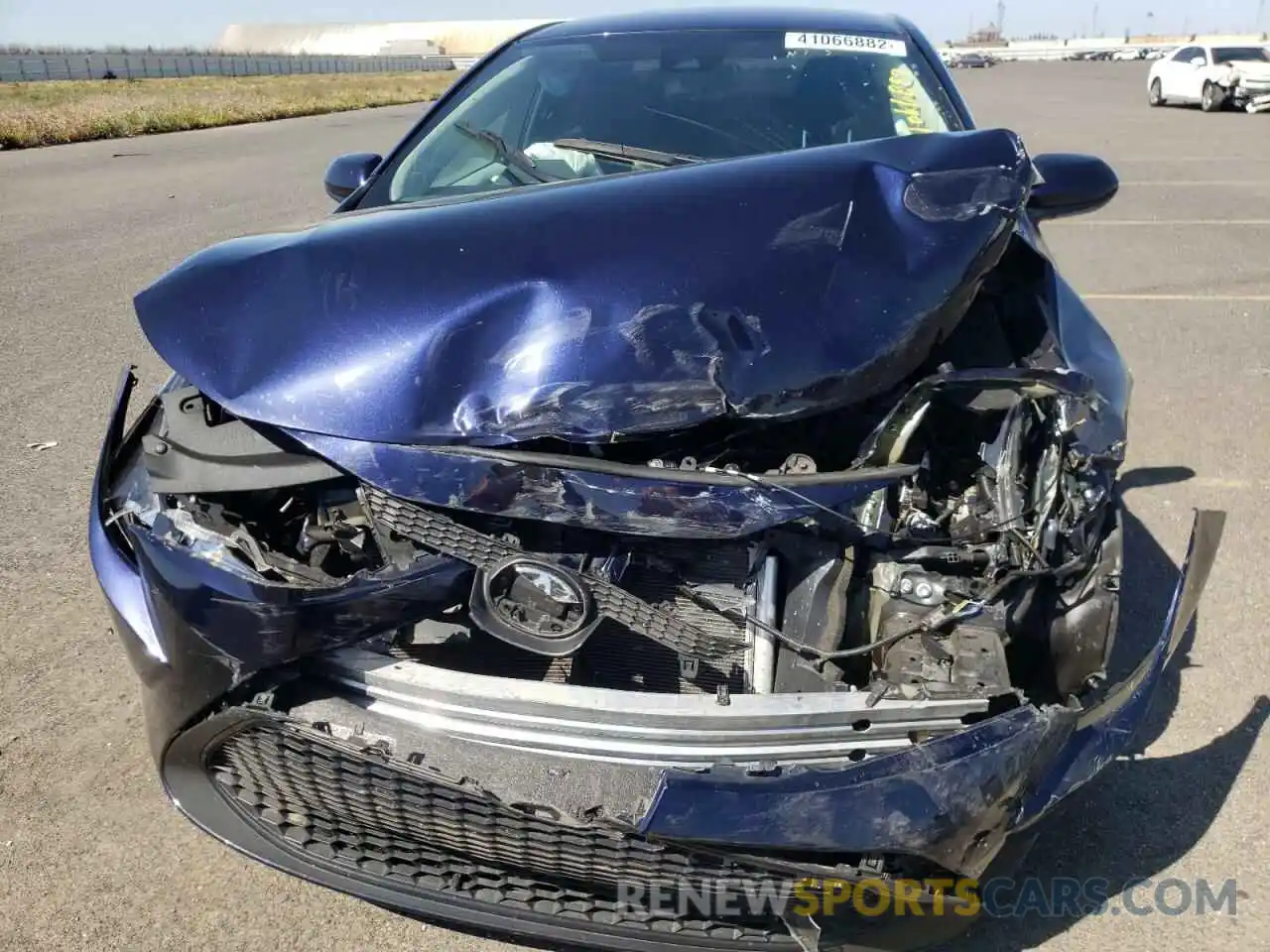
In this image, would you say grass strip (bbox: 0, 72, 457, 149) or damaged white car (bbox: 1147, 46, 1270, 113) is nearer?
grass strip (bbox: 0, 72, 457, 149)

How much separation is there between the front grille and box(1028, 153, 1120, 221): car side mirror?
2293 mm

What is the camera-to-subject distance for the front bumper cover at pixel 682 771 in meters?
1.65

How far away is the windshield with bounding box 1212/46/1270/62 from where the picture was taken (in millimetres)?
20891

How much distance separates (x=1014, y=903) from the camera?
7.36 feet

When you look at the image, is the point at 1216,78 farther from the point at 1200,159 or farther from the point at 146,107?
the point at 146,107

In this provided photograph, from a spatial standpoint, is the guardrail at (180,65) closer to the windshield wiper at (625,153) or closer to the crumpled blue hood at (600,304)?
the windshield wiper at (625,153)

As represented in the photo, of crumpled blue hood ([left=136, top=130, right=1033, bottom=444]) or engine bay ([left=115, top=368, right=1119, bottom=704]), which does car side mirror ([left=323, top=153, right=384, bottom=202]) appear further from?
engine bay ([left=115, top=368, right=1119, bottom=704])

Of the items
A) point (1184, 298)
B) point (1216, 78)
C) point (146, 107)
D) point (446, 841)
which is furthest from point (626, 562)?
point (146, 107)

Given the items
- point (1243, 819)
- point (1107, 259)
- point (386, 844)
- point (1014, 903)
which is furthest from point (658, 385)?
point (1107, 259)

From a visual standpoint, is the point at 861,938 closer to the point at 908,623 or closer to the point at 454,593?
the point at 908,623

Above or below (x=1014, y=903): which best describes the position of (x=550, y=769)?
above

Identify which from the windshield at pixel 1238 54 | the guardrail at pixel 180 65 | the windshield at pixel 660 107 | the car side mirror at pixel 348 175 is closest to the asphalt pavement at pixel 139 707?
the car side mirror at pixel 348 175

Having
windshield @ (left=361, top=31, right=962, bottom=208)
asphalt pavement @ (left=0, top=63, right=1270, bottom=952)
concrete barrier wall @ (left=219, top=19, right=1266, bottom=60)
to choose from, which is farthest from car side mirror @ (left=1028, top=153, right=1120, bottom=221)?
concrete barrier wall @ (left=219, top=19, right=1266, bottom=60)

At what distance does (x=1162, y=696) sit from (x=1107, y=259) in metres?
6.04
